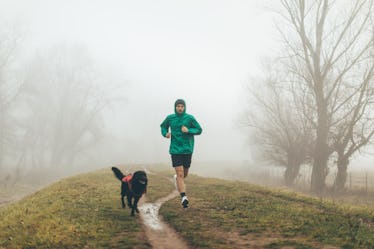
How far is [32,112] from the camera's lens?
49812 millimetres

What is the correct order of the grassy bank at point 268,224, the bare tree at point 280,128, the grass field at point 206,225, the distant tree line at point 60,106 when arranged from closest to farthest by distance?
the grassy bank at point 268,224 → the grass field at point 206,225 → the bare tree at point 280,128 → the distant tree line at point 60,106

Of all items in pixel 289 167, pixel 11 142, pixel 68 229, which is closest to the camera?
pixel 68 229

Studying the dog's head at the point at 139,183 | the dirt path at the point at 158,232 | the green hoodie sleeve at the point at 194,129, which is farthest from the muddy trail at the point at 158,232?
the green hoodie sleeve at the point at 194,129

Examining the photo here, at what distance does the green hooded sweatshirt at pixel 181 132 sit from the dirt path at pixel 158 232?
6.19ft

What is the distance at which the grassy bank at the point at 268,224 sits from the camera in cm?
646

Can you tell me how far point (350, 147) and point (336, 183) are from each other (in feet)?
9.11

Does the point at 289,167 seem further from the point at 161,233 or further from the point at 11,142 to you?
the point at 11,142

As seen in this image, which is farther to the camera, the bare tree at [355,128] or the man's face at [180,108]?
the bare tree at [355,128]

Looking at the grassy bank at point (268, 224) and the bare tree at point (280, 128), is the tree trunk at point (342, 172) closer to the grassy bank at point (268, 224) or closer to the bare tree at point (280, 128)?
the bare tree at point (280, 128)

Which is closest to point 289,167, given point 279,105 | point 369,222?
point 279,105

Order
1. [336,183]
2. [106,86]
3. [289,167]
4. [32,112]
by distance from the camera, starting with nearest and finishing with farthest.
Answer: [336,183], [289,167], [32,112], [106,86]

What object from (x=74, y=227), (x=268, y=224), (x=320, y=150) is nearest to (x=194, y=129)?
(x=268, y=224)

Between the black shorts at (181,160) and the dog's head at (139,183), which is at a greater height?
the black shorts at (181,160)

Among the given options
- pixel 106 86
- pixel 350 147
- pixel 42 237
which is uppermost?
pixel 106 86
